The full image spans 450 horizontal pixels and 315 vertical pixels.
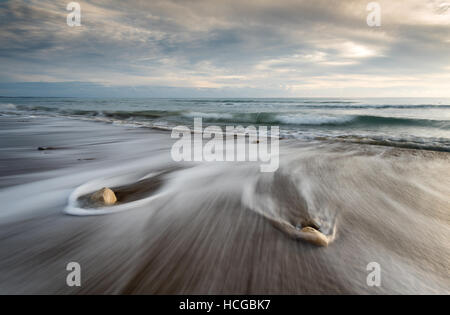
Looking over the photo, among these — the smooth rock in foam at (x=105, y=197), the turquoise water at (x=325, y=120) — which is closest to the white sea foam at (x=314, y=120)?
the turquoise water at (x=325, y=120)

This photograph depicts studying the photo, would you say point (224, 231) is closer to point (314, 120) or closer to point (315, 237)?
point (315, 237)

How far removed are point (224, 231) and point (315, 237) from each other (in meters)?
0.56

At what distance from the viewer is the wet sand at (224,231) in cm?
105

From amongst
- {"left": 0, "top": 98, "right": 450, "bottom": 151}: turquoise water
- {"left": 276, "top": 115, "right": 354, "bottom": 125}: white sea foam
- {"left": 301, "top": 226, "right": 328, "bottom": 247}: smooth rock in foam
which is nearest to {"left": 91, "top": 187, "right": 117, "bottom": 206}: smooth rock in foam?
{"left": 301, "top": 226, "right": 328, "bottom": 247}: smooth rock in foam

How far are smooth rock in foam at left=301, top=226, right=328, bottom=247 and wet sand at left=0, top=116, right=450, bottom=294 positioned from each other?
4 cm

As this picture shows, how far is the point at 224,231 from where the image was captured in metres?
1.46

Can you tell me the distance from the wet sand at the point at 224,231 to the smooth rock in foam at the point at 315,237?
0.04 meters

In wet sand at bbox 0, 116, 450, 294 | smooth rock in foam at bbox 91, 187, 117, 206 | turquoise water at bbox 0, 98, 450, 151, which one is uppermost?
turquoise water at bbox 0, 98, 450, 151

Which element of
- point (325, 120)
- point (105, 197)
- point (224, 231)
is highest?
point (325, 120)

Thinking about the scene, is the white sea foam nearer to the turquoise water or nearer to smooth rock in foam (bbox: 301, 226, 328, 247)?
the turquoise water

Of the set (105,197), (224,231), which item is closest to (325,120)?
(224,231)

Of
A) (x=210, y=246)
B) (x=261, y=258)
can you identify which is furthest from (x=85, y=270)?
(x=261, y=258)

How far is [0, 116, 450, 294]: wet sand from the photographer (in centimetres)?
105
